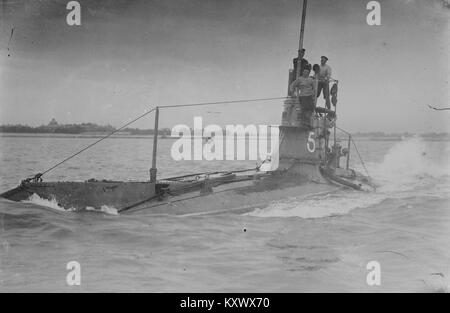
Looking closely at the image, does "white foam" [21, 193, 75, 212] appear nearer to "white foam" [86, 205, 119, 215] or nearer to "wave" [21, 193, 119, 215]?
"wave" [21, 193, 119, 215]

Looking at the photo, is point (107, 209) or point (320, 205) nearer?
point (107, 209)

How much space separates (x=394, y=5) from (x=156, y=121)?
6349 millimetres

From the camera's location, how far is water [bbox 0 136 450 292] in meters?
7.76

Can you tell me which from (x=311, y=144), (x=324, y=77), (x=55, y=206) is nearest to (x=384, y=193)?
(x=311, y=144)

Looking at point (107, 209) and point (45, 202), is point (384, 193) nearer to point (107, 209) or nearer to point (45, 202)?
point (107, 209)

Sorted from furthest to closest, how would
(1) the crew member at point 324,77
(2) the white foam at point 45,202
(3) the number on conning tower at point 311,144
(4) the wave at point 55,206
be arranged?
(1) the crew member at point 324,77 < (3) the number on conning tower at point 311,144 < (2) the white foam at point 45,202 < (4) the wave at point 55,206

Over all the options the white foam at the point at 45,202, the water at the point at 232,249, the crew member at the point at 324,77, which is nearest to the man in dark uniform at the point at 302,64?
the crew member at the point at 324,77

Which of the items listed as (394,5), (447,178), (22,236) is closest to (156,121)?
(22,236)

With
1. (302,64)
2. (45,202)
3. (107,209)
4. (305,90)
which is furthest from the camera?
(302,64)

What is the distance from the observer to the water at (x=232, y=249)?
7.76 m

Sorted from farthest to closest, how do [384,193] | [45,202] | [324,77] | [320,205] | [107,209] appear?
[384,193] < [324,77] < [320,205] < [45,202] < [107,209]

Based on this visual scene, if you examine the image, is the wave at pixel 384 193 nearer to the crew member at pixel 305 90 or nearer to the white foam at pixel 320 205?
the white foam at pixel 320 205

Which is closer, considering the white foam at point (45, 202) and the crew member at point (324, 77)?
the white foam at point (45, 202)

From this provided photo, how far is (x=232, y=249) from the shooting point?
379 inches
